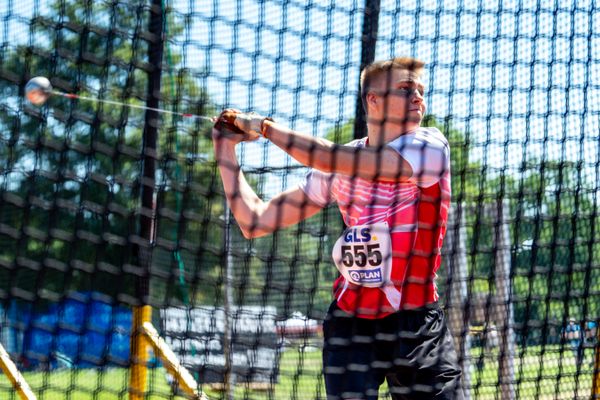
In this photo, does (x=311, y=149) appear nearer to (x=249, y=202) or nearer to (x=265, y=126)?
(x=265, y=126)

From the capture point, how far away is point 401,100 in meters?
2.14

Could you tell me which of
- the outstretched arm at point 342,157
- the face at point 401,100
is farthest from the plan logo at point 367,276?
the face at point 401,100

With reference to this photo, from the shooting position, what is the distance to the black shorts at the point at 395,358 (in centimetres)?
206

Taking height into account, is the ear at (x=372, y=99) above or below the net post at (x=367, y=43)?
below

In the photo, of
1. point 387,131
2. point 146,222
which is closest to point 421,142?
point 387,131

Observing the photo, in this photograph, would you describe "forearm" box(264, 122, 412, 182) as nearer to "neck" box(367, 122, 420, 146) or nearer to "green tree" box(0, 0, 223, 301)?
"neck" box(367, 122, 420, 146)

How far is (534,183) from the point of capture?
135 inches

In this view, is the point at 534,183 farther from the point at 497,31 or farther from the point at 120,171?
the point at 120,171

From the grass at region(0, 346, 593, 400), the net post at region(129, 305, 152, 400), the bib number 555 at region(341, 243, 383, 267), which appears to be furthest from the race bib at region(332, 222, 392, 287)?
the net post at region(129, 305, 152, 400)

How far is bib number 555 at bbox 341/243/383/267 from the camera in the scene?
209 cm

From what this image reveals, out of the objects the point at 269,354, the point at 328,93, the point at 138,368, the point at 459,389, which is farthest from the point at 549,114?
the point at 269,354

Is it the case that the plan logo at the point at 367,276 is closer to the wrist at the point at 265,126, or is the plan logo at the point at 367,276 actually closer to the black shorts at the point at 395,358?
the black shorts at the point at 395,358

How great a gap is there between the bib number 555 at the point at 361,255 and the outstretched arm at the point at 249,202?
20 centimetres

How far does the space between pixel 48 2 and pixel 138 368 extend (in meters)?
1.43
